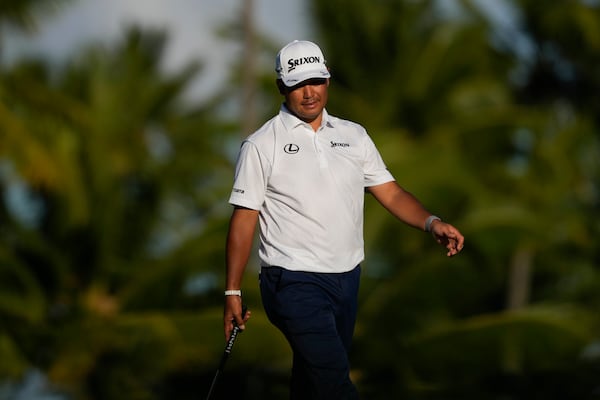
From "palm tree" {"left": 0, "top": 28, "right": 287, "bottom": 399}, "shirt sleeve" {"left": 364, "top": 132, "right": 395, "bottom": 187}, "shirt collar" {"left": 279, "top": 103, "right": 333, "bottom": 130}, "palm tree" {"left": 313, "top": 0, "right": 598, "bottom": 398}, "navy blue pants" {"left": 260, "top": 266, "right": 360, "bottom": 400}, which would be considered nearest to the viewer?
"navy blue pants" {"left": 260, "top": 266, "right": 360, "bottom": 400}

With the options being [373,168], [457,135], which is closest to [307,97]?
[373,168]

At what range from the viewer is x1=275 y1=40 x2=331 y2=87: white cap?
17.6 feet

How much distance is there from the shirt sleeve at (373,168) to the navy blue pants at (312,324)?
472 millimetres

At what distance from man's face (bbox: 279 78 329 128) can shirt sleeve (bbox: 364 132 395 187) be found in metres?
0.35

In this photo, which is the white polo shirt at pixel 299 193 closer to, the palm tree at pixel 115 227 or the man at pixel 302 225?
the man at pixel 302 225

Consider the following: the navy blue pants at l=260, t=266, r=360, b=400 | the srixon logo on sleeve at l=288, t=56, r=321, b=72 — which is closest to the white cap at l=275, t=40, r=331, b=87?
the srixon logo on sleeve at l=288, t=56, r=321, b=72

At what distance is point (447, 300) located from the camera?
17094 millimetres

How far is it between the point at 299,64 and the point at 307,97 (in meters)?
0.15

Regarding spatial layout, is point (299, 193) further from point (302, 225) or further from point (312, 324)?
point (312, 324)

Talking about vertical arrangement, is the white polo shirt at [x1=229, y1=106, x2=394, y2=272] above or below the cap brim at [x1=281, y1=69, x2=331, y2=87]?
below

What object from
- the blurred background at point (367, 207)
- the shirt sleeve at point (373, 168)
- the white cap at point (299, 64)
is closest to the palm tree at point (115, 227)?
the blurred background at point (367, 207)

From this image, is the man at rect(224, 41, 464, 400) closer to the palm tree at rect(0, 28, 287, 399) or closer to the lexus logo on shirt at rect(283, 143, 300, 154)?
the lexus logo on shirt at rect(283, 143, 300, 154)

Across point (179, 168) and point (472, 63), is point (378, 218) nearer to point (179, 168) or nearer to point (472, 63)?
point (179, 168)

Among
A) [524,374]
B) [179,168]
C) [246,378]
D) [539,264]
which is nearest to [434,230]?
[524,374]
